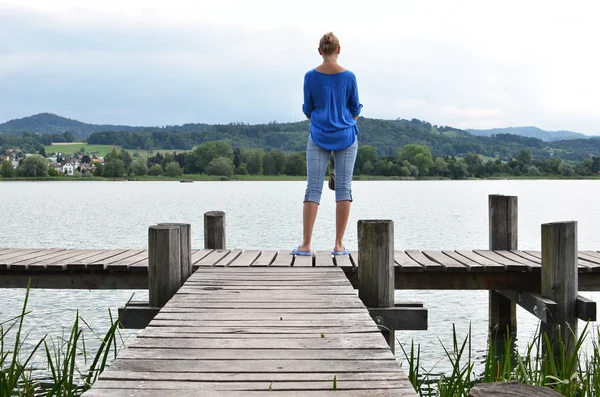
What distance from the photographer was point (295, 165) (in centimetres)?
10062

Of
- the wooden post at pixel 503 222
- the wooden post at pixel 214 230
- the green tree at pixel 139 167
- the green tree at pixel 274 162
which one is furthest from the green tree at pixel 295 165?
the wooden post at pixel 503 222

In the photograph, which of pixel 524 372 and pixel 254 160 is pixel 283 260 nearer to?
pixel 524 372

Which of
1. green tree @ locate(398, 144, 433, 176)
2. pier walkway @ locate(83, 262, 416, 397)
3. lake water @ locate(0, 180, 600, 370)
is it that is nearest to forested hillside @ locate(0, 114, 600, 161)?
green tree @ locate(398, 144, 433, 176)

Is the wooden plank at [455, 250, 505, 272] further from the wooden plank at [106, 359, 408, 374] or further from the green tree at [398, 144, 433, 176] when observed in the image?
the green tree at [398, 144, 433, 176]

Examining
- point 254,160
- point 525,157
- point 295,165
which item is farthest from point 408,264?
point 525,157

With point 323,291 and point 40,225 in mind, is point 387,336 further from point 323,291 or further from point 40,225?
point 40,225

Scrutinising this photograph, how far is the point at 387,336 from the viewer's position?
5.81 metres

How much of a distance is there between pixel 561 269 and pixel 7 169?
4316 inches

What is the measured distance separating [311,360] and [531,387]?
1578mm

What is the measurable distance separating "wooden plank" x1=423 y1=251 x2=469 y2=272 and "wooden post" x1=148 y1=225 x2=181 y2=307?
262 centimetres

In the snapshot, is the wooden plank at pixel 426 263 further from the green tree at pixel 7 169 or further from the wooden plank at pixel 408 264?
the green tree at pixel 7 169

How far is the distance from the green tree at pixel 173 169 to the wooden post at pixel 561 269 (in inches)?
4113

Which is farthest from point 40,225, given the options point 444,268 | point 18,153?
point 18,153

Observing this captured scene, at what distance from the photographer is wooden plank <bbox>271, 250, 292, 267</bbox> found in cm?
679
